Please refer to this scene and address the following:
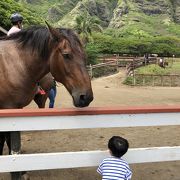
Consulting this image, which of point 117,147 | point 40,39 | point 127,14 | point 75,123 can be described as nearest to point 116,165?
point 117,147

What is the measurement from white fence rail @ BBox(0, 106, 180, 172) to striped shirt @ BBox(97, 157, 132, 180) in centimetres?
25

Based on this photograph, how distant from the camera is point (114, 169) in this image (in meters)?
4.00

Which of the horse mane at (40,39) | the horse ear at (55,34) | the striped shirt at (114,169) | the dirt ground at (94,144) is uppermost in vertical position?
the horse ear at (55,34)

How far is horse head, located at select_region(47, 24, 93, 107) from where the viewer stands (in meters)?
4.13

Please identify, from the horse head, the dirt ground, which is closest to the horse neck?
the horse head

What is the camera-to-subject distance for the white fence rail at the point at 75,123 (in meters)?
4.02

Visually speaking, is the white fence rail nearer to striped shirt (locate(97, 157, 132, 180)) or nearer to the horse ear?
striped shirt (locate(97, 157, 132, 180))

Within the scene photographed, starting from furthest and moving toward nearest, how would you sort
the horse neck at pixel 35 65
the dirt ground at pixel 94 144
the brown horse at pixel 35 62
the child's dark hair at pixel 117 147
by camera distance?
the dirt ground at pixel 94 144
the horse neck at pixel 35 65
the brown horse at pixel 35 62
the child's dark hair at pixel 117 147

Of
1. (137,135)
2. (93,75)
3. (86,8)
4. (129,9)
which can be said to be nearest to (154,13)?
(129,9)

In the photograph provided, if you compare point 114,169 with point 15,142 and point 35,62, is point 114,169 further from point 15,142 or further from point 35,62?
point 35,62

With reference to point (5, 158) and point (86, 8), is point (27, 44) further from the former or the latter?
point (86, 8)

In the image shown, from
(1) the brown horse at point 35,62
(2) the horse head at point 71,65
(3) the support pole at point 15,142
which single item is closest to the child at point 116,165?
(2) the horse head at point 71,65

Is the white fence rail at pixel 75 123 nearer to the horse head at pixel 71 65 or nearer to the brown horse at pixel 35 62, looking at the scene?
the horse head at pixel 71 65

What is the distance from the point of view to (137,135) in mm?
8047
